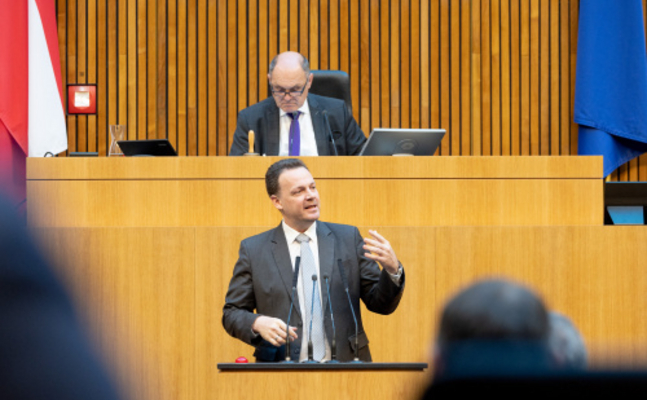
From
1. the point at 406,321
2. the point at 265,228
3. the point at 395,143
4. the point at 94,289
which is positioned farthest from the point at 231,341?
the point at 94,289

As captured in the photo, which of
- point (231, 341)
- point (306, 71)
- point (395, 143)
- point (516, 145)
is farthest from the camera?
point (516, 145)

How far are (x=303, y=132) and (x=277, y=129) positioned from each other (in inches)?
6.1

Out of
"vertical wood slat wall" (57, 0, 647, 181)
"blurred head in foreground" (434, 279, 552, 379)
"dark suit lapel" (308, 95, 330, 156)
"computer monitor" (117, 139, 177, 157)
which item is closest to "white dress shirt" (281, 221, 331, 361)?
"computer monitor" (117, 139, 177, 157)

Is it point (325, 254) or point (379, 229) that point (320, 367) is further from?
point (379, 229)

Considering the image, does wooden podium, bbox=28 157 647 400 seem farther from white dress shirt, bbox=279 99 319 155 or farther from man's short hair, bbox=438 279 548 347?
man's short hair, bbox=438 279 548 347

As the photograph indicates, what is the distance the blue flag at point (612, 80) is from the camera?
19.6ft

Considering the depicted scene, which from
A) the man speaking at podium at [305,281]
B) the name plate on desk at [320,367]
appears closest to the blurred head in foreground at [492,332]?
the name plate on desk at [320,367]

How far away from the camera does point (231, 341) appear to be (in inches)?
146

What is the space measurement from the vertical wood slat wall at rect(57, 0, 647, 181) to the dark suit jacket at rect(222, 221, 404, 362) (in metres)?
3.44

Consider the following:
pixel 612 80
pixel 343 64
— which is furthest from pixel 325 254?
pixel 612 80

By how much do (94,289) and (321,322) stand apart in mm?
2307

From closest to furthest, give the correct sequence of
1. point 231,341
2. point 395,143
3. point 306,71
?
point 231,341 < point 395,143 < point 306,71

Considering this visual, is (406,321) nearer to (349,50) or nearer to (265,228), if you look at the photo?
(265,228)

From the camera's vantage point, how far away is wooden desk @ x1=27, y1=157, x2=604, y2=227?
3.89 metres
